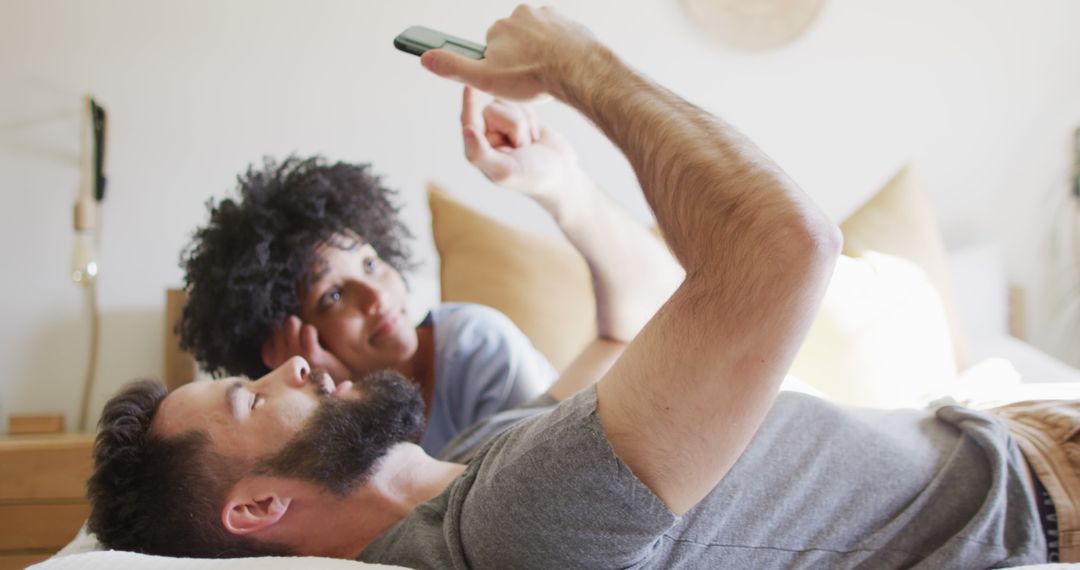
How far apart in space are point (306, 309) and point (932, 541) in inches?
41.3

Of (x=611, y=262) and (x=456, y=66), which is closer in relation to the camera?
(x=456, y=66)

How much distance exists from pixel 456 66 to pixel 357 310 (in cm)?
66

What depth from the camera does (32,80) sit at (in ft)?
7.23

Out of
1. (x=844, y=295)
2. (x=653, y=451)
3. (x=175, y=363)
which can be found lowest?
(x=175, y=363)

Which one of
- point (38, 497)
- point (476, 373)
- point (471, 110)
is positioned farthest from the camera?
point (38, 497)

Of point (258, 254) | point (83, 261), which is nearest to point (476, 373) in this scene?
point (258, 254)

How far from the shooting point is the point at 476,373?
56.4 inches

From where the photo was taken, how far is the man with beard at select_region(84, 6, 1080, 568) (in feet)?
2.01

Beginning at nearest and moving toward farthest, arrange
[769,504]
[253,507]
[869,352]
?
[769,504]
[253,507]
[869,352]

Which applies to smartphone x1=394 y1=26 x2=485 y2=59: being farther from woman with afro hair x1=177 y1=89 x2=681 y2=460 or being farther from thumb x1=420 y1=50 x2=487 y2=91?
woman with afro hair x1=177 y1=89 x2=681 y2=460

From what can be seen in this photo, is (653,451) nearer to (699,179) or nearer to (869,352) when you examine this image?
(699,179)

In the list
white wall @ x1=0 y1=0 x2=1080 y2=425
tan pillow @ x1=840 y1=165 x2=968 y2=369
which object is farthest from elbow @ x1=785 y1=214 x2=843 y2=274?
white wall @ x1=0 y1=0 x2=1080 y2=425

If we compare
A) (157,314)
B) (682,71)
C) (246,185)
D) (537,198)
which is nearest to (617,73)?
(537,198)

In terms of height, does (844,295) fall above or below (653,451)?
below
